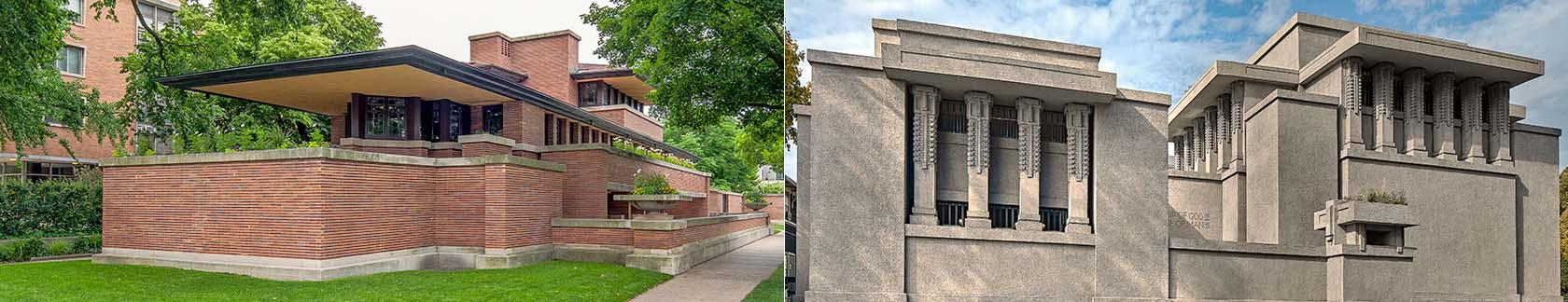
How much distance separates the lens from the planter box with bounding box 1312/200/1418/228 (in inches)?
284

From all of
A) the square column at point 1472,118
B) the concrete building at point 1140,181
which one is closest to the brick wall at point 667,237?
the concrete building at point 1140,181

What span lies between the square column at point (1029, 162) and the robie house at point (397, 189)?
4.70 m

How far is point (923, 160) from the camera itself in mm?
7039

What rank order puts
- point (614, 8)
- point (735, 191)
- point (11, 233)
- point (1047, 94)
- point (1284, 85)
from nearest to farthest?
point (1047, 94), point (1284, 85), point (11, 233), point (614, 8), point (735, 191)

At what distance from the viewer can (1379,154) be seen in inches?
307

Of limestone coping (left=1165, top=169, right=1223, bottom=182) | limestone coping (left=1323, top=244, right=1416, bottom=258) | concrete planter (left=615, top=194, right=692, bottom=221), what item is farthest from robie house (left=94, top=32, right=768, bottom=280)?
limestone coping (left=1323, top=244, right=1416, bottom=258)

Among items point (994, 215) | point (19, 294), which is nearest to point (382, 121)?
point (19, 294)

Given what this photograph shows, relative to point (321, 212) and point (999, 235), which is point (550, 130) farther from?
point (999, 235)

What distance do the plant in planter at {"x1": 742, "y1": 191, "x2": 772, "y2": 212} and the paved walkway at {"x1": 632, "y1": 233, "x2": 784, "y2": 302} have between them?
4.58 meters

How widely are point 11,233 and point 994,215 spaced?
45.5 ft

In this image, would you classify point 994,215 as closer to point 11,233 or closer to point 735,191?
point 735,191

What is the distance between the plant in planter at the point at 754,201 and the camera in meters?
18.6

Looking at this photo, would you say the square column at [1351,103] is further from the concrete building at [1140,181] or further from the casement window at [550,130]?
the casement window at [550,130]

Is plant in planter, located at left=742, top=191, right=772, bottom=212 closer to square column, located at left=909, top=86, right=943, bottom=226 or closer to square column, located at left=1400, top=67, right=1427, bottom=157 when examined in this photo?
square column, located at left=909, top=86, right=943, bottom=226
